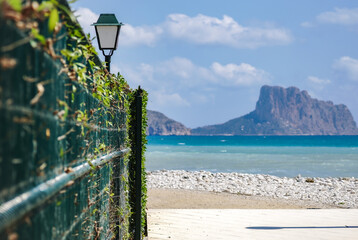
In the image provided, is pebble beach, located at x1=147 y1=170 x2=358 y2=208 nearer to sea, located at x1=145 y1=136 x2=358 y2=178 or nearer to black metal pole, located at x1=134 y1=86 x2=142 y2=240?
black metal pole, located at x1=134 y1=86 x2=142 y2=240

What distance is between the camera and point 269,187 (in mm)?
21562

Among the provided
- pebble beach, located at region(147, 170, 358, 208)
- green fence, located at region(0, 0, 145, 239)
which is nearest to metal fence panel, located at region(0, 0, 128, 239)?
green fence, located at region(0, 0, 145, 239)

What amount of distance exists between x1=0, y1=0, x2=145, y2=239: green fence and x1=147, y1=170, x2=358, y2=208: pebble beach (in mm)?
14226

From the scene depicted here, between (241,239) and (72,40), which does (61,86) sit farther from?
(241,239)

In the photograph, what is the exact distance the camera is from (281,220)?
400 inches

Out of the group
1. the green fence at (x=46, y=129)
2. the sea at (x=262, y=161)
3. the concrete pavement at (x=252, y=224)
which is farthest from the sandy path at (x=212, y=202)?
the sea at (x=262, y=161)

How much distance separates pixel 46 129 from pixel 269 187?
20.4 m

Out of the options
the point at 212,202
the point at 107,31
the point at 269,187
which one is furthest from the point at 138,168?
the point at 269,187

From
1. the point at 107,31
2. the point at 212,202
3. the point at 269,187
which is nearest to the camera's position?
the point at 107,31

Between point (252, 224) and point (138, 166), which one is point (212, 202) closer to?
point (252, 224)

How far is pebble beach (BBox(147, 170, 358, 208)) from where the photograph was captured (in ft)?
58.7

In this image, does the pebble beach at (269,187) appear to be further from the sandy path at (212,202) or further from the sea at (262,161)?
the sea at (262,161)

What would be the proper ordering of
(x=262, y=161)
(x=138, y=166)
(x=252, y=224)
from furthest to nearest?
(x=262, y=161)
(x=252, y=224)
(x=138, y=166)

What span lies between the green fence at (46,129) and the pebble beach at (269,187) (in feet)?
46.7
